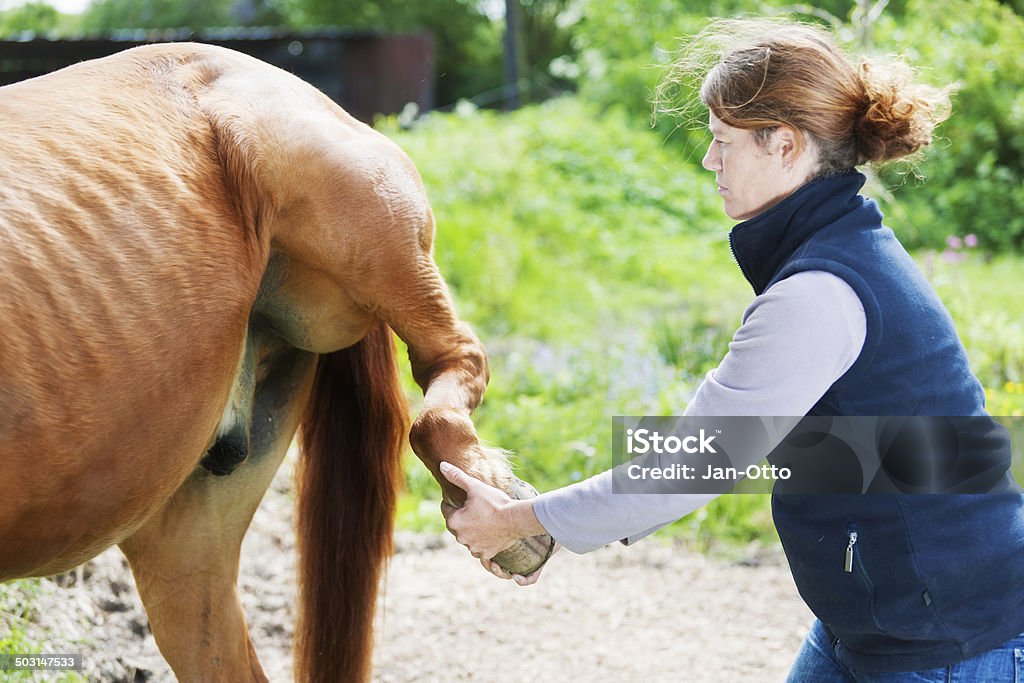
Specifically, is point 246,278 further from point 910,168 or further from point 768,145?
point 910,168

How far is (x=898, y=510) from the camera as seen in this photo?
1.76 m

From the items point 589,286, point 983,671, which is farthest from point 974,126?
point 983,671

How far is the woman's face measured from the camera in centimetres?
182

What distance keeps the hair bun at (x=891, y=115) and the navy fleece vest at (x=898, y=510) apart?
0.07 m

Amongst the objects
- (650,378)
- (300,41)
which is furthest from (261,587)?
(300,41)

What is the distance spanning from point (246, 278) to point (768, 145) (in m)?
0.99

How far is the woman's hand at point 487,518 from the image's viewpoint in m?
1.92

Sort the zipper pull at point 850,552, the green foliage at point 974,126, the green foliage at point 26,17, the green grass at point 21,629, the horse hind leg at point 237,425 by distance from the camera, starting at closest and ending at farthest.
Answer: the zipper pull at point 850,552
the horse hind leg at point 237,425
the green grass at point 21,629
the green foliage at point 974,126
the green foliage at point 26,17

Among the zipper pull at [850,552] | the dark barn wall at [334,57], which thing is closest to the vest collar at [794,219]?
the zipper pull at [850,552]

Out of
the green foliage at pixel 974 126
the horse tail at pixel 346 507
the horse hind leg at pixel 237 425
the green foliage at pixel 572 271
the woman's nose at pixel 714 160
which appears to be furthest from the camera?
the green foliage at pixel 974 126

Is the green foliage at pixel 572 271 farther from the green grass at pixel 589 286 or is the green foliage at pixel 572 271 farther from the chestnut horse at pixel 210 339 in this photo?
the chestnut horse at pixel 210 339

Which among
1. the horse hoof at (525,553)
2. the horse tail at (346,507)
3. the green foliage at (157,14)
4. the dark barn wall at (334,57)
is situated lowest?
the green foliage at (157,14)

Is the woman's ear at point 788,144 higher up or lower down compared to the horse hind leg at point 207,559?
higher up

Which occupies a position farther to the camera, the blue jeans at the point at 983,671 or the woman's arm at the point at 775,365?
the blue jeans at the point at 983,671
